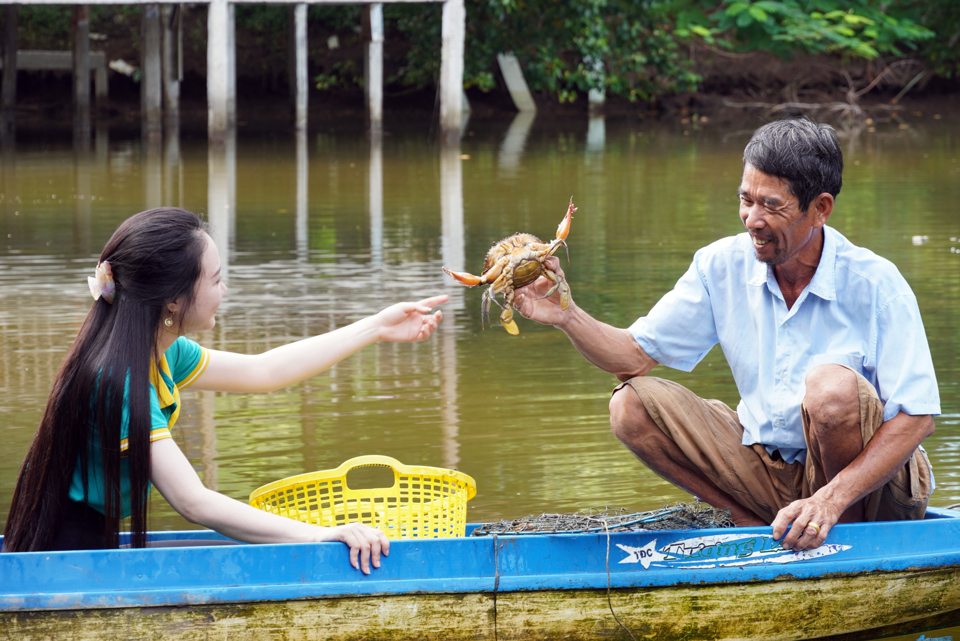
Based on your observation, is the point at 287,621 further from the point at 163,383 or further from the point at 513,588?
the point at 163,383

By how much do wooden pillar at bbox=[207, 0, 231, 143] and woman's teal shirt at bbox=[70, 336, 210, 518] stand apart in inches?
496

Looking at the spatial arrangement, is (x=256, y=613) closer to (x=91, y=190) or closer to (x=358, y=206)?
(x=358, y=206)

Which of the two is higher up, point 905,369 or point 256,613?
point 905,369

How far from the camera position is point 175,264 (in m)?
3.07

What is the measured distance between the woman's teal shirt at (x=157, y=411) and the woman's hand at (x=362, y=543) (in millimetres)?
487

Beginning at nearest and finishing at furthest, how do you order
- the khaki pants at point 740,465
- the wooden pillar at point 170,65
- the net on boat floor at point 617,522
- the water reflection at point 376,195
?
the net on boat floor at point 617,522 → the khaki pants at point 740,465 → the water reflection at point 376,195 → the wooden pillar at point 170,65

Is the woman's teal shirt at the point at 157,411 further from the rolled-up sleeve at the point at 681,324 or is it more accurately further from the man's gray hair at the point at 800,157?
the man's gray hair at the point at 800,157

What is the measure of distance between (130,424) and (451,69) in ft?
45.2

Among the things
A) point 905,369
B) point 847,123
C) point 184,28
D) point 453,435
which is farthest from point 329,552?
point 184,28

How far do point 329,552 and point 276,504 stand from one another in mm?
572

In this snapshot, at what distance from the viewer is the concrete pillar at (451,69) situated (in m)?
16.2

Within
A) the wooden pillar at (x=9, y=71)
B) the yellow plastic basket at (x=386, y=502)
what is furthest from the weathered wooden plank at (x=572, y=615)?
the wooden pillar at (x=9, y=71)

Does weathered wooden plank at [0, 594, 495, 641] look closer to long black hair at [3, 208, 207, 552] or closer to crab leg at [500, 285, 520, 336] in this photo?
long black hair at [3, 208, 207, 552]

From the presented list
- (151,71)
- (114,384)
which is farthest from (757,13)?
(114,384)
